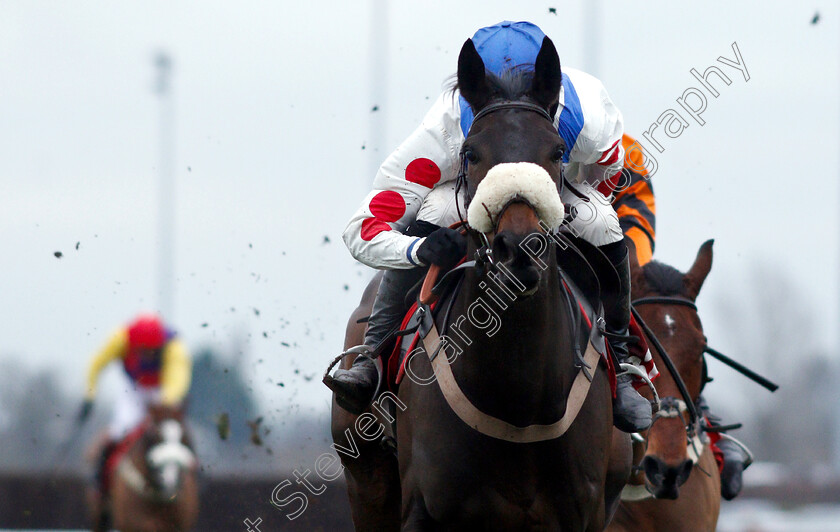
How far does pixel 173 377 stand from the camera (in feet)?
31.7

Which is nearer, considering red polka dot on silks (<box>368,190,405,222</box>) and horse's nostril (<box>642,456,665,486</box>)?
red polka dot on silks (<box>368,190,405,222</box>)

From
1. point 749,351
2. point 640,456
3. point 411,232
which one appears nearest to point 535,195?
point 411,232

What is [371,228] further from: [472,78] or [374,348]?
[472,78]

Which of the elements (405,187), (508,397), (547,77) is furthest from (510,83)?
(508,397)

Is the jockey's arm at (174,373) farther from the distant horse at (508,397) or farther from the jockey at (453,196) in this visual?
the distant horse at (508,397)

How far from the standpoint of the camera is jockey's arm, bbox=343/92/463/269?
461 cm

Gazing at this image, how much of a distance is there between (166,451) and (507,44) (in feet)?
18.5

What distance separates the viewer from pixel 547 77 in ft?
14.0

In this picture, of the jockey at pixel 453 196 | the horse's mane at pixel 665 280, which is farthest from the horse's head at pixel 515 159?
the horse's mane at pixel 665 280

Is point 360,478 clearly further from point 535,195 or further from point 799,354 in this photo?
point 799,354

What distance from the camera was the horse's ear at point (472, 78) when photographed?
4242mm

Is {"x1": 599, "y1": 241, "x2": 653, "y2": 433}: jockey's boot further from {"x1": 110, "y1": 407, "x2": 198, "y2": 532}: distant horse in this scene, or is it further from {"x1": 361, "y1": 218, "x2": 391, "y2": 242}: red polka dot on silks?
{"x1": 110, "y1": 407, "x2": 198, "y2": 532}: distant horse

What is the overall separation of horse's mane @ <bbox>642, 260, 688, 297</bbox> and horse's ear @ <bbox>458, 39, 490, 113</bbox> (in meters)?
2.67

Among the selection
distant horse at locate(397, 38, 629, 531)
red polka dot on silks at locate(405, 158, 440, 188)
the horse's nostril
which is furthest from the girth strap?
the horse's nostril
